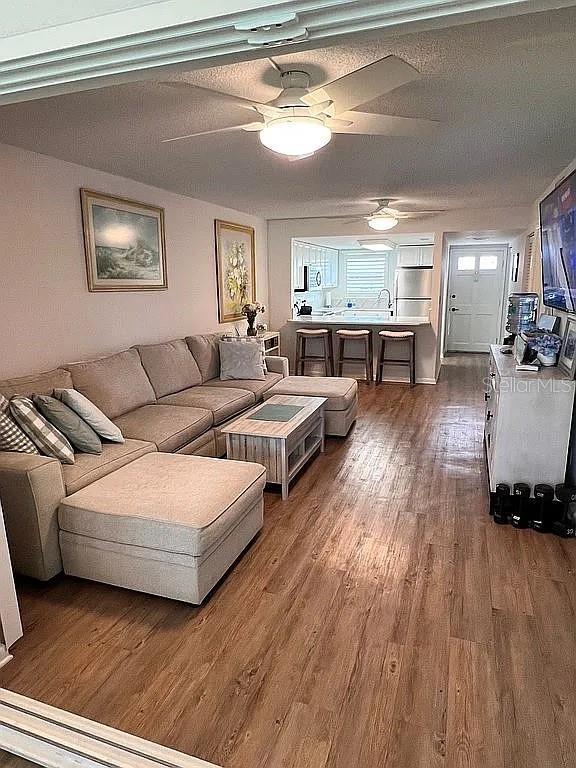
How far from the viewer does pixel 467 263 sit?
9383 millimetres

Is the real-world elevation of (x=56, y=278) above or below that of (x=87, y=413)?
above

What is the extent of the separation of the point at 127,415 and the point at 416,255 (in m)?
6.01

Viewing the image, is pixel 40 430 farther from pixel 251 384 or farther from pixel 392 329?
pixel 392 329

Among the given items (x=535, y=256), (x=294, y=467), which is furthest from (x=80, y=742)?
(x=535, y=256)

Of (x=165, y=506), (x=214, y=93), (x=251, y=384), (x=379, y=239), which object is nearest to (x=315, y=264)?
(x=379, y=239)

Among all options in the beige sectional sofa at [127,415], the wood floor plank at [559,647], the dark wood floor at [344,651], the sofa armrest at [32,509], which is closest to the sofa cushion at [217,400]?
the beige sectional sofa at [127,415]

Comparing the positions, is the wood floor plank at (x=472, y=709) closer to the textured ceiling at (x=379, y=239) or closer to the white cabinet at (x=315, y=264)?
the textured ceiling at (x=379, y=239)

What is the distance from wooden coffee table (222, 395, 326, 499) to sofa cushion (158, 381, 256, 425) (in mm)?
307

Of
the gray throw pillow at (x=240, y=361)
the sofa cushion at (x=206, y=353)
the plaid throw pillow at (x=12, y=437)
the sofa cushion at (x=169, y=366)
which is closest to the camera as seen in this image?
the plaid throw pillow at (x=12, y=437)

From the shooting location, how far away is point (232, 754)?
1.54 m

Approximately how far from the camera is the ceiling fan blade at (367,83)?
1.71 meters

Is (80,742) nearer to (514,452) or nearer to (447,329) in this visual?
(514,452)

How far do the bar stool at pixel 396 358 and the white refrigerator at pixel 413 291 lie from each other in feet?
3.85

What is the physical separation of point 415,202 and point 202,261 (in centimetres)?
243
